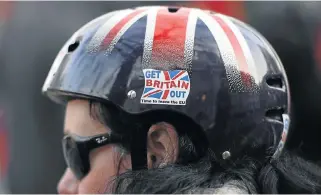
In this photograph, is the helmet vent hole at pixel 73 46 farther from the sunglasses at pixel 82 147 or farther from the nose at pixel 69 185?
the nose at pixel 69 185

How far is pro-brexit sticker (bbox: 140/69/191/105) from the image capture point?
1.92m

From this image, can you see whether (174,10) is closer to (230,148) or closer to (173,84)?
(173,84)

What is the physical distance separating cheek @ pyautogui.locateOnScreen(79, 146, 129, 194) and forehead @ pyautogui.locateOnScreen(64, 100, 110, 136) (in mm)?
66

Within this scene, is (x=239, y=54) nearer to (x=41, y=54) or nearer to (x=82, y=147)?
(x=82, y=147)

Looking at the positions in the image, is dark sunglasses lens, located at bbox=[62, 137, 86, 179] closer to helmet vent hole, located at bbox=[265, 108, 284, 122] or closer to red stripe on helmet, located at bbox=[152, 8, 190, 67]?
red stripe on helmet, located at bbox=[152, 8, 190, 67]

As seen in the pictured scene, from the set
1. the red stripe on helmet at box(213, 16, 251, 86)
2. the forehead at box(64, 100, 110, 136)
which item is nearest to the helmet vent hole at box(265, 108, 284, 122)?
the red stripe on helmet at box(213, 16, 251, 86)

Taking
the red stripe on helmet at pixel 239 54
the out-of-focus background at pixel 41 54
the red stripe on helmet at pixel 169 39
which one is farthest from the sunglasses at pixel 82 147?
the out-of-focus background at pixel 41 54

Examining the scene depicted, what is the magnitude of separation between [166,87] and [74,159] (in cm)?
40

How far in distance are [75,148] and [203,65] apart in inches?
19.9

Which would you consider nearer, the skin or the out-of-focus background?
the skin

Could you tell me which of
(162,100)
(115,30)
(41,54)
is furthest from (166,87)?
(41,54)

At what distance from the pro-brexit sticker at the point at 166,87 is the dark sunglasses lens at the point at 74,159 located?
0.30m

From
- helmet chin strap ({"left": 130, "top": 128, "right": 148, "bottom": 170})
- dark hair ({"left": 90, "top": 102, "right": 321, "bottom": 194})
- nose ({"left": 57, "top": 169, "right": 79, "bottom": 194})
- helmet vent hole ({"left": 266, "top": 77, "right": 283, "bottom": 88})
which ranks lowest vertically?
nose ({"left": 57, "top": 169, "right": 79, "bottom": 194})

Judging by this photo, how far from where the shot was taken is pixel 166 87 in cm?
193
